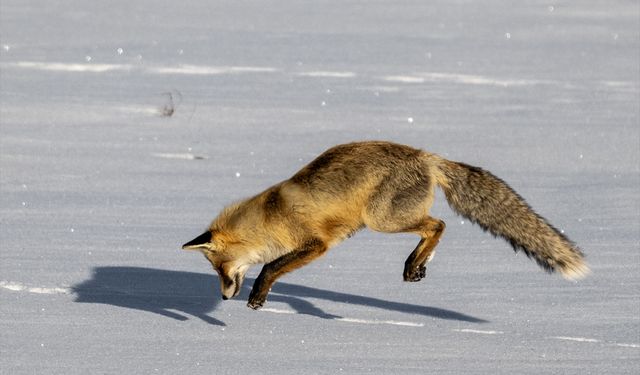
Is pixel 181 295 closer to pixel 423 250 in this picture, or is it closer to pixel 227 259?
pixel 227 259

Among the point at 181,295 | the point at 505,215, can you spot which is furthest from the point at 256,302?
the point at 505,215

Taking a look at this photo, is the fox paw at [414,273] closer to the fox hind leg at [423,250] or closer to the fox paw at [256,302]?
the fox hind leg at [423,250]

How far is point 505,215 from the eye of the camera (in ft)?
23.7

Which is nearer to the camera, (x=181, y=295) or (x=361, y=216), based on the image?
(x=361, y=216)

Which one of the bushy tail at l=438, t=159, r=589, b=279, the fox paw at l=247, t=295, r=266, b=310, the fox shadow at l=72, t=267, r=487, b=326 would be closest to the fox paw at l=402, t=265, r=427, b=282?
the fox shadow at l=72, t=267, r=487, b=326

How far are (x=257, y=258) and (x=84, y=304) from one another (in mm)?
1044

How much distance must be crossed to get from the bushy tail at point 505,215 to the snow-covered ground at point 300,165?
350 mm

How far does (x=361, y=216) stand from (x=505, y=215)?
85 cm

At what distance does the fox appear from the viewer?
704cm

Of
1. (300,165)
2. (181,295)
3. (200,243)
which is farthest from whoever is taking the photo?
(300,165)

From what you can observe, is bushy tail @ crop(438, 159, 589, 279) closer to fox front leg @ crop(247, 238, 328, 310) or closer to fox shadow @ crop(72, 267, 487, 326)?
fox shadow @ crop(72, 267, 487, 326)

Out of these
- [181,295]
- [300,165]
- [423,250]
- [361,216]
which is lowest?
[300,165]

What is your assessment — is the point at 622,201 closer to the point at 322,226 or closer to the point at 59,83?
the point at 322,226

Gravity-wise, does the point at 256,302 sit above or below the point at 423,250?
below
